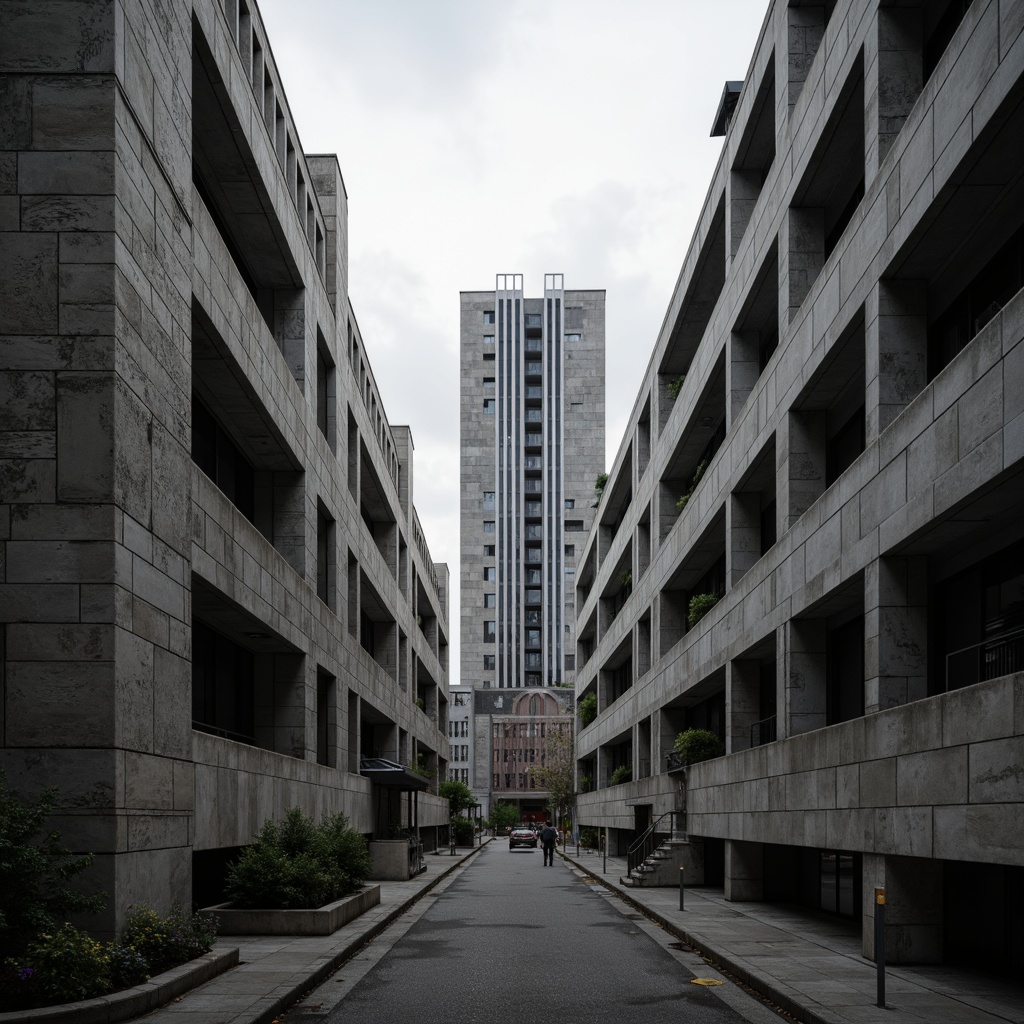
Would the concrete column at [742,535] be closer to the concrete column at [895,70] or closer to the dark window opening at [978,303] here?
the dark window opening at [978,303]

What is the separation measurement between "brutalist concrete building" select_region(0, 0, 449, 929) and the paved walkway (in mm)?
1740

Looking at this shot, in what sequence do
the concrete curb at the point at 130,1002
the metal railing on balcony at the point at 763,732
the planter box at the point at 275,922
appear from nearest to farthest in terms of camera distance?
the concrete curb at the point at 130,1002
the planter box at the point at 275,922
the metal railing on balcony at the point at 763,732

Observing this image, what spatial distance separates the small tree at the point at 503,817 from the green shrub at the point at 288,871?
10624 centimetres

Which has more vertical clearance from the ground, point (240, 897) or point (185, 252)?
point (185, 252)

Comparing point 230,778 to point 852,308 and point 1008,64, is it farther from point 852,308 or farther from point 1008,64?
point 1008,64

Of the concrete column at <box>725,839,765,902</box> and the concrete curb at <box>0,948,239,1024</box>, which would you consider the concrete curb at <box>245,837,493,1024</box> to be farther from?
the concrete column at <box>725,839,765,902</box>

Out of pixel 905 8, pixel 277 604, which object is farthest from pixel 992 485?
pixel 277 604

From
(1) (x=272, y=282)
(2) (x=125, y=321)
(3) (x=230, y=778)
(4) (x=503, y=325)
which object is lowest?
(3) (x=230, y=778)

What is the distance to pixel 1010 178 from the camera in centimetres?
1549

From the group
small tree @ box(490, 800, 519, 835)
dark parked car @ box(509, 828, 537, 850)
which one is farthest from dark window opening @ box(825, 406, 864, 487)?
small tree @ box(490, 800, 519, 835)

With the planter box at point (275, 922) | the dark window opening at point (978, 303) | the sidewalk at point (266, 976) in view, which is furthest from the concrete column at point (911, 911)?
the planter box at point (275, 922)

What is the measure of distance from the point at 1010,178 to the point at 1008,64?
2.06 meters

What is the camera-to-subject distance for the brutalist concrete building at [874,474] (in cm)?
1470

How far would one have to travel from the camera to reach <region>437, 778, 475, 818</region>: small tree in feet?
271
